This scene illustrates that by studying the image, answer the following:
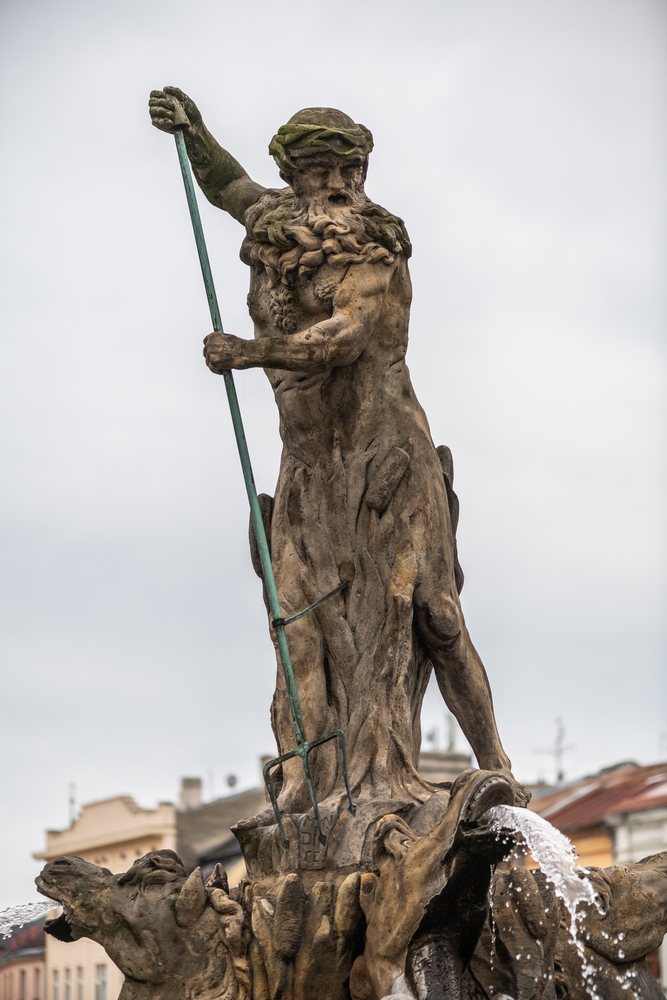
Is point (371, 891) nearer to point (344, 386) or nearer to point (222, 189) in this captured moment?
point (344, 386)

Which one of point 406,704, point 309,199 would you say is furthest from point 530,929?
point 309,199

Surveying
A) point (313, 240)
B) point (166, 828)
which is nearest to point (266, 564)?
point (313, 240)

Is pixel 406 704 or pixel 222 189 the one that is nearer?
pixel 406 704

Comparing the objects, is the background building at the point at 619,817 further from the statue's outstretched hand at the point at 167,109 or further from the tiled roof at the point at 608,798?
the statue's outstretched hand at the point at 167,109

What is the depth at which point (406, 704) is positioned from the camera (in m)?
10.0

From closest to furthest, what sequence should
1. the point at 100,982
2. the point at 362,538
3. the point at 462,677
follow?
the point at 362,538, the point at 462,677, the point at 100,982

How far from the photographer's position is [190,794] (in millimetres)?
44000

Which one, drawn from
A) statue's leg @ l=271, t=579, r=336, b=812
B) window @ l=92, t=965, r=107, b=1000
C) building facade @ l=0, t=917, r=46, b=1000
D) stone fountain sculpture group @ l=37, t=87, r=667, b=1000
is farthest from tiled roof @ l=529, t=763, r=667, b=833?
statue's leg @ l=271, t=579, r=336, b=812

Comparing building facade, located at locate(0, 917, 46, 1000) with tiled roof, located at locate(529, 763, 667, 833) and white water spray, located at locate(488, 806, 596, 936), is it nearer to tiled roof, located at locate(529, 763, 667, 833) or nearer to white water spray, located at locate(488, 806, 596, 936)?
tiled roof, located at locate(529, 763, 667, 833)

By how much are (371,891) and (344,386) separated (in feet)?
8.37

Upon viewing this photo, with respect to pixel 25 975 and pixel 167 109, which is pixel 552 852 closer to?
pixel 167 109

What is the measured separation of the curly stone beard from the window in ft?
86.5

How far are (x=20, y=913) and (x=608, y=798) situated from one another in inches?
853

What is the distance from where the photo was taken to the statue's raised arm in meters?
10.7
